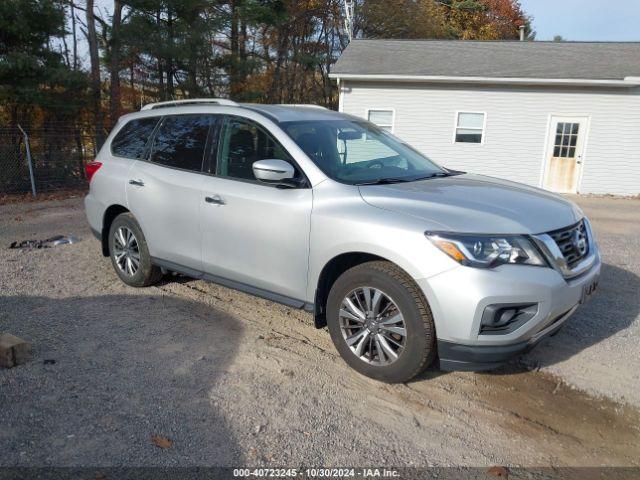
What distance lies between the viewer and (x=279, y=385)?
11.1 feet

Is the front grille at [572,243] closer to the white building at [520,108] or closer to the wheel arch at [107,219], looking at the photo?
the wheel arch at [107,219]

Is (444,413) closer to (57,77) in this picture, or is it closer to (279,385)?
(279,385)

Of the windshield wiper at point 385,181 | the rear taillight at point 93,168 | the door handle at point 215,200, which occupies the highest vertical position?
the windshield wiper at point 385,181

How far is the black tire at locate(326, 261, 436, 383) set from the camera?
311cm

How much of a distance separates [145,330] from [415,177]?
8.55 feet

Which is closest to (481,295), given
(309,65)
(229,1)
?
(229,1)

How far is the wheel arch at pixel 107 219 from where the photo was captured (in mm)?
5301

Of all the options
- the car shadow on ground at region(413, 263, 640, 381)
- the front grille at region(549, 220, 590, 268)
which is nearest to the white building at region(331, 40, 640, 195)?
the car shadow on ground at region(413, 263, 640, 381)

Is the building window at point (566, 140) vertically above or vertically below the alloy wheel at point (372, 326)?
above

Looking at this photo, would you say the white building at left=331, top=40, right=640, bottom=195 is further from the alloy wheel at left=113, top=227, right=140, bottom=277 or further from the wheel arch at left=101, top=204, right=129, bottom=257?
the alloy wheel at left=113, top=227, right=140, bottom=277

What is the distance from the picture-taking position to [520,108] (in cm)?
1462

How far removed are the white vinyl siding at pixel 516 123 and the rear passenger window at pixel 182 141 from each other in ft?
36.9

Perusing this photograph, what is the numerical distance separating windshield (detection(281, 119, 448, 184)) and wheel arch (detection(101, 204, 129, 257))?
231 centimetres

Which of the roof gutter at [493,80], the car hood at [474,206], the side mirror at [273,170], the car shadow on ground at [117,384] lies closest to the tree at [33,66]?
the roof gutter at [493,80]
